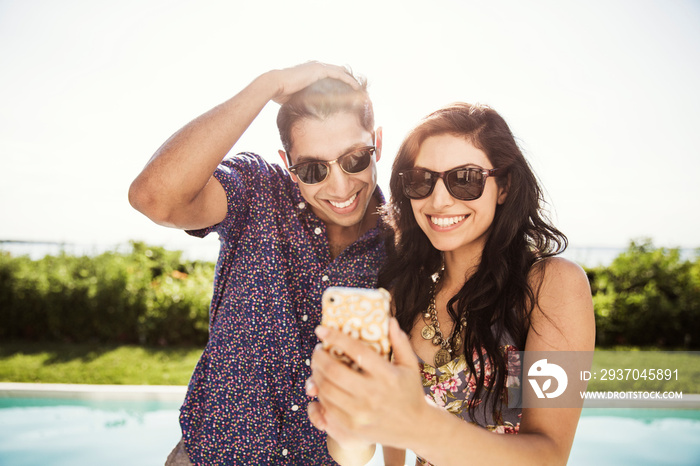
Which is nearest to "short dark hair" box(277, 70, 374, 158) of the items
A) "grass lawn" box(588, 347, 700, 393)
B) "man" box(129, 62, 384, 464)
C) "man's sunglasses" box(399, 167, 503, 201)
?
"man" box(129, 62, 384, 464)

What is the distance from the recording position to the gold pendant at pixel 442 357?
212 centimetres

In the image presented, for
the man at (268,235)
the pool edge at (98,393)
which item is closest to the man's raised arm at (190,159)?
the man at (268,235)

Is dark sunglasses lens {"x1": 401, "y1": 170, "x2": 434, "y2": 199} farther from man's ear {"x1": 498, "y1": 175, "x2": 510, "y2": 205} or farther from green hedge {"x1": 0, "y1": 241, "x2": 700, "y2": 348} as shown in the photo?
green hedge {"x1": 0, "y1": 241, "x2": 700, "y2": 348}

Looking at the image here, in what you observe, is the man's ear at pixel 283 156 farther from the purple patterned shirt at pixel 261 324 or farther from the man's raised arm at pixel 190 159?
the man's raised arm at pixel 190 159

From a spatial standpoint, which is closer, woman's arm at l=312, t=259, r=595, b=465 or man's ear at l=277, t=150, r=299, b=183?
woman's arm at l=312, t=259, r=595, b=465

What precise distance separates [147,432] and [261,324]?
5703 millimetres

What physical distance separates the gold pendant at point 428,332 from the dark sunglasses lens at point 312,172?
966mm

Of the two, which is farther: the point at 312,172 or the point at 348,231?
the point at 348,231

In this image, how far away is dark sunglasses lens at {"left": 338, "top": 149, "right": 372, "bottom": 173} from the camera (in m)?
2.42

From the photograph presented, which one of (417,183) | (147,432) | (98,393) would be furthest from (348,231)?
(98,393)

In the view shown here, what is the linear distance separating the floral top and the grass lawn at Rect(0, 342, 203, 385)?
6261mm

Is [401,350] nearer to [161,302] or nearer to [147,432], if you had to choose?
[147,432]

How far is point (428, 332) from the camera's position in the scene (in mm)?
2236

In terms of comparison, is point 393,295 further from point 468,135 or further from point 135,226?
point 135,226
